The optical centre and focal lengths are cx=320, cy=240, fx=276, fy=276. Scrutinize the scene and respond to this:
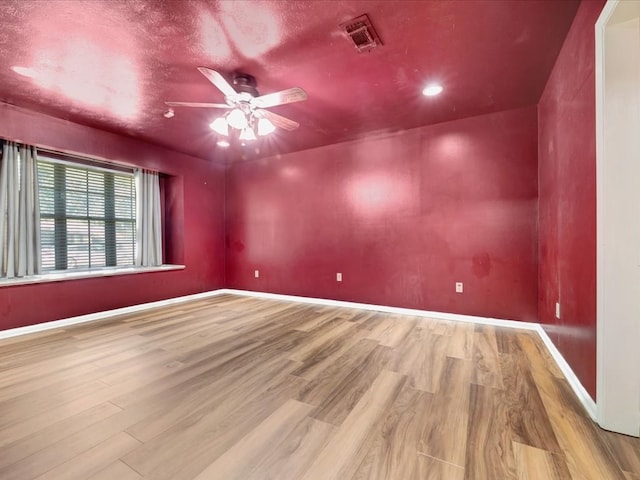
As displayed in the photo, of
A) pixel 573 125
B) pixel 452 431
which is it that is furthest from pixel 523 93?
pixel 452 431

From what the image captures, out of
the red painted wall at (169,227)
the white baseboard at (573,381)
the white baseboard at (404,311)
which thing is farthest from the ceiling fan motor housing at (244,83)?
the white baseboard at (573,381)

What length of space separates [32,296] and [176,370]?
238 centimetres

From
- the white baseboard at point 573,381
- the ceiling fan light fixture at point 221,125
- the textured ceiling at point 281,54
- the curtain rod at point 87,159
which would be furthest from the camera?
the curtain rod at point 87,159

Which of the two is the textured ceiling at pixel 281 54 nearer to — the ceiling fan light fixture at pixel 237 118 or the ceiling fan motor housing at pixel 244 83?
the ceiling fan motor housing at pixel 244 83

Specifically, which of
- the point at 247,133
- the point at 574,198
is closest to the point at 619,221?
the point at 574,198

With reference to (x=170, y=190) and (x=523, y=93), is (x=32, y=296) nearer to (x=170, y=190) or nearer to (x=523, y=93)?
(x=170, y=190)

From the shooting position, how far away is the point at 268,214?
498 centimetres

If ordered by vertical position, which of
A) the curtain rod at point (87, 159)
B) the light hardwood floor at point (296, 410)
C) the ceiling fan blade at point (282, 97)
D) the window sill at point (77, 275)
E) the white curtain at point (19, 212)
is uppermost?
the ceiling fan blade at point (282, 97)

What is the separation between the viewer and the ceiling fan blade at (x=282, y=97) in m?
2.14

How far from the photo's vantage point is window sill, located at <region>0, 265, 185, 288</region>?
3039 mm

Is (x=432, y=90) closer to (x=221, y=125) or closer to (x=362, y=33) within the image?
(x=362, y=33)

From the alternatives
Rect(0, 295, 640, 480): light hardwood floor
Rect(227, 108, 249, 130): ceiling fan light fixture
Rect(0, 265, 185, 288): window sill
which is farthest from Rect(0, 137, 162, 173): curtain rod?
Rect(227, 108, 249, 130): ceiling fan light fixture

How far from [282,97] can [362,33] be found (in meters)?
0.74

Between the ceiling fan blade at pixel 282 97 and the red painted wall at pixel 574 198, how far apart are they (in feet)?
5.89
